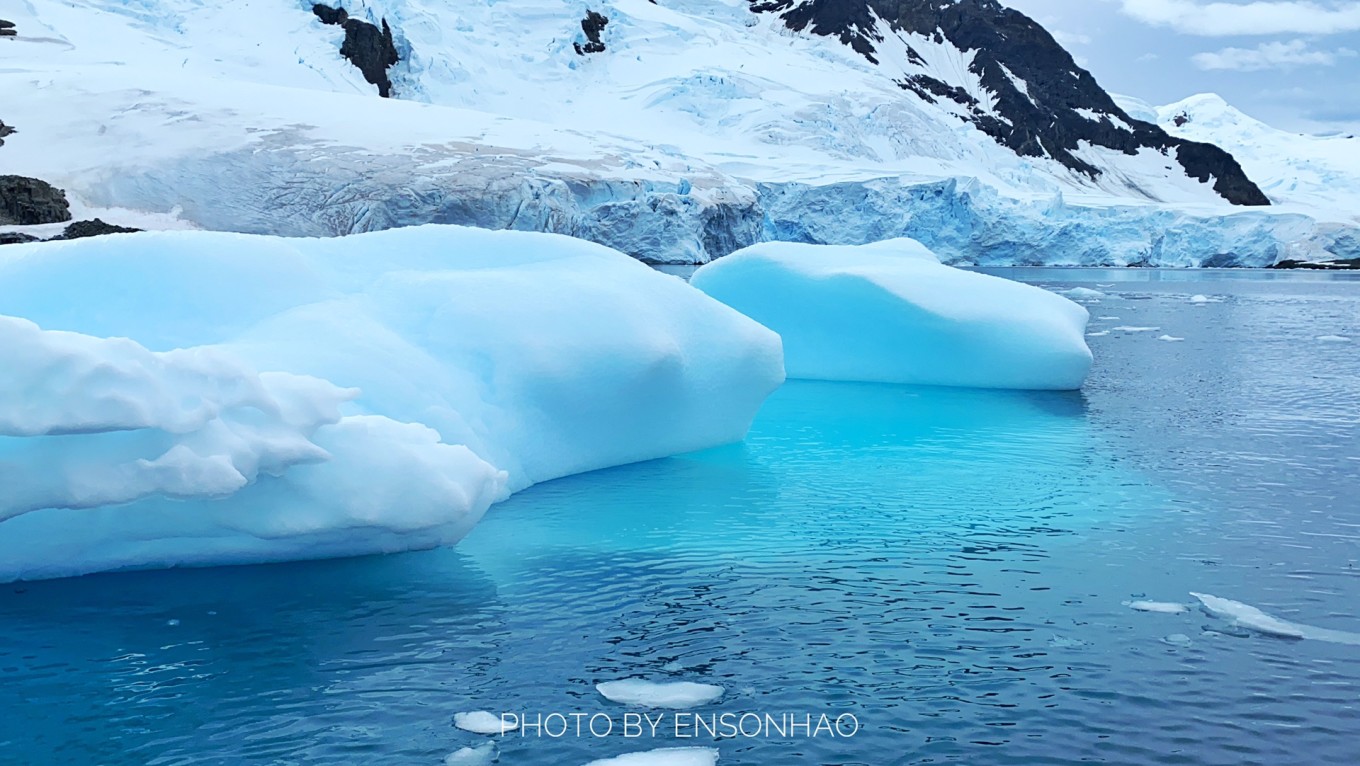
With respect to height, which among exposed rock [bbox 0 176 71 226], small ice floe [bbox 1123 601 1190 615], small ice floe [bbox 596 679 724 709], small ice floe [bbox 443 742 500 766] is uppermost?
exposed rock [bbox 0 176 71 226]

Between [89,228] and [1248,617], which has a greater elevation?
[89,228]

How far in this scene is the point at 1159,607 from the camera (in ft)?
14.3

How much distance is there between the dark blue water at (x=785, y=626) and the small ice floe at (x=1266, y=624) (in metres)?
0.07

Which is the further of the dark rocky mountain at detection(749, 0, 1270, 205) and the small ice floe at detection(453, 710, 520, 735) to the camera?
the dark rocky mountain at detection(749, 0, 1270, 205)

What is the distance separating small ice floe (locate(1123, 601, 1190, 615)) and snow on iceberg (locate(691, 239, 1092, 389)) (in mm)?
6278

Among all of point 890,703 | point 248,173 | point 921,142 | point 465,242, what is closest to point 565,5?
point 921,142

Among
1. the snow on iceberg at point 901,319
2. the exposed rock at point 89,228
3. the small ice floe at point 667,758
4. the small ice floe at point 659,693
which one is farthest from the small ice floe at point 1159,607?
the exposed rock at point 89,228

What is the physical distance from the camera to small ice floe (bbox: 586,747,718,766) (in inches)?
122

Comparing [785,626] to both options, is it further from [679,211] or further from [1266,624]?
[679,211]

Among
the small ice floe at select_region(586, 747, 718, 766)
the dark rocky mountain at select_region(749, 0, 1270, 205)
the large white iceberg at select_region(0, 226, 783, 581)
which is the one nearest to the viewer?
the small ice floe at select_region(586, 747, 718, 766)

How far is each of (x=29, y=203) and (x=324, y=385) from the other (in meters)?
21.1

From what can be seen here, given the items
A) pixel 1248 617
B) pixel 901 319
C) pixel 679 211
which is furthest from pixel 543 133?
pixel 1248 617

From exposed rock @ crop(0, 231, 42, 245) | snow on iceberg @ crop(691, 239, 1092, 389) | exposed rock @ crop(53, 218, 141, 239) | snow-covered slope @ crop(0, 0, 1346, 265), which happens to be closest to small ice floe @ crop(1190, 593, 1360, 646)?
snow on iceberg @ crop(691, 239, 1092, 389)

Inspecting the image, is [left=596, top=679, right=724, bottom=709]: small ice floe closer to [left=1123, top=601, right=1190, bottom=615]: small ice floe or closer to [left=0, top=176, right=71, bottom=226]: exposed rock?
[left=1123, top=601, right=1190, bottom=615]: small ice floe
